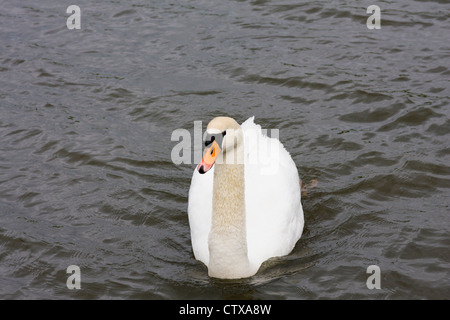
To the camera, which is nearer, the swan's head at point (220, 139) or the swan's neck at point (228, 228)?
the swan's head at point (220, 139)

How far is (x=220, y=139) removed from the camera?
21.2 ft

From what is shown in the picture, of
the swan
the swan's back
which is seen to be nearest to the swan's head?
the swan

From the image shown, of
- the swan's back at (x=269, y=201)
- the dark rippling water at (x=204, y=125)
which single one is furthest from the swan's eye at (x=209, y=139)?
the dark rippling water at (x=204, y=125)

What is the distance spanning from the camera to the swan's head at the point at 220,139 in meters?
6.23

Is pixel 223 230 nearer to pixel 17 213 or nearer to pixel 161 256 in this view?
pixel 161 256

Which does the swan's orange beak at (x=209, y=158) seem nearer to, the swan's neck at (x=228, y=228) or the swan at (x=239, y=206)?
the swan at (x=239, y=206)

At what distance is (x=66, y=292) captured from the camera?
695cm

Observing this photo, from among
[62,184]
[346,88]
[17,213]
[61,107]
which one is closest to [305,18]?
[346,88]

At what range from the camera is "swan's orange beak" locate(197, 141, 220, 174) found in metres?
6.09

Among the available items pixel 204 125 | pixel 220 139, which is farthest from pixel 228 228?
pixel 204 125

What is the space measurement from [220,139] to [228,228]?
928 millimetres

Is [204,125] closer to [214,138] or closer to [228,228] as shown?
[228,228]

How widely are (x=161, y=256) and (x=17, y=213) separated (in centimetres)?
209

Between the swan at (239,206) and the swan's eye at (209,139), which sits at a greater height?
the swan's eye at (209,139)
